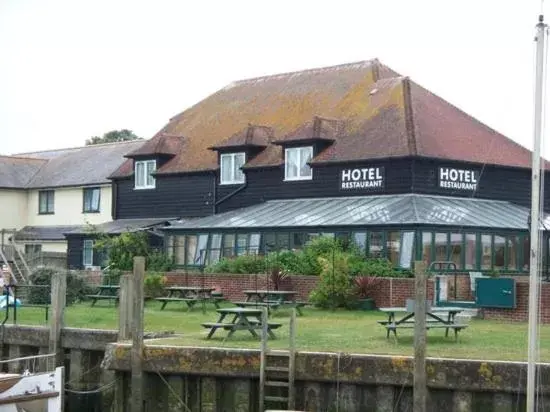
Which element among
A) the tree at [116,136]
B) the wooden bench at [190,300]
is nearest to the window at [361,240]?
the wooden bench at [190,300]

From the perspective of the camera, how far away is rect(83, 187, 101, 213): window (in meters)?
58.9

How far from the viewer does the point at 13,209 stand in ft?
207

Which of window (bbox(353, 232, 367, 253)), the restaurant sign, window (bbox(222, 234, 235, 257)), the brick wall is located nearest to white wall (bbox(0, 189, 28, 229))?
window (bbox(222, 234, 235, 257))

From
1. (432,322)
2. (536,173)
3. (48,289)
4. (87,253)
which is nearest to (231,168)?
(87,253)

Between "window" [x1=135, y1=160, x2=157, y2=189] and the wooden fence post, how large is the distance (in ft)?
98.9

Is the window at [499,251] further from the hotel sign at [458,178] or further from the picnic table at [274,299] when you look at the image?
the picnic table at [274,299]

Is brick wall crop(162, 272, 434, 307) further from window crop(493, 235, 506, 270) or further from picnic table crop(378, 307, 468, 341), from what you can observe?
picnic table crop(378, 307, 468, 341)

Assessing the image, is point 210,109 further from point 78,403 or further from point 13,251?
point 78,403

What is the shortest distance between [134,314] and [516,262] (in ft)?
71.1

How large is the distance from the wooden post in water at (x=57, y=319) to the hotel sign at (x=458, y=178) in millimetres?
20895

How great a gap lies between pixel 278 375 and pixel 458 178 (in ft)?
82.0

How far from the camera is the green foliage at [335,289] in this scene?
33156 mm

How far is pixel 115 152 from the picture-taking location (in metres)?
62.8

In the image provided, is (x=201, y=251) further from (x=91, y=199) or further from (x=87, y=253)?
(x=91, y=199)
